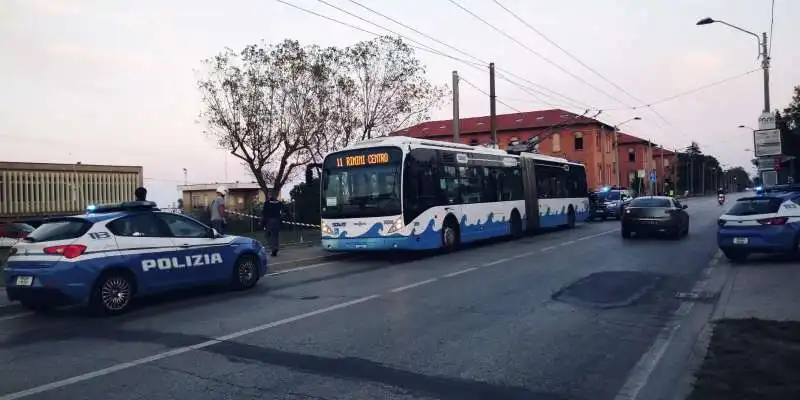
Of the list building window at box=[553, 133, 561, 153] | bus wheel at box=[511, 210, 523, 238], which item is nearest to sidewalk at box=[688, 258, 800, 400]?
bus wheel at box=[511, 210, 523, 238]

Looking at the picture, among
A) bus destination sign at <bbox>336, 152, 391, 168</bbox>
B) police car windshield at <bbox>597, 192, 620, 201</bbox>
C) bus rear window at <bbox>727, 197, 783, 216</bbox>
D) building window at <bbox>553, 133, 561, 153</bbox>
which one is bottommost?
bus rear window at <bbox>727, 197, 783, 216</bbox>

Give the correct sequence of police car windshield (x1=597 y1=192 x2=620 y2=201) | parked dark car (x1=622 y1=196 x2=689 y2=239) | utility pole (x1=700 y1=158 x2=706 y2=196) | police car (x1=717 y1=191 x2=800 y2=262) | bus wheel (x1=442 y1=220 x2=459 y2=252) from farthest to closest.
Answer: utility pole (x1=700 y1=158 x2=706 y2=196) < police car windshield (x1=597 y1=192 x2=620 y2=201) < parked dark car (x1=622 y1=196 x2=689 y2=239) < bus wheel (x1=442 y1=220 x2=459 y2=252) < police car (x1=717 y1=191 x2=800 y2=262)

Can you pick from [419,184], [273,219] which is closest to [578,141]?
[419,184]

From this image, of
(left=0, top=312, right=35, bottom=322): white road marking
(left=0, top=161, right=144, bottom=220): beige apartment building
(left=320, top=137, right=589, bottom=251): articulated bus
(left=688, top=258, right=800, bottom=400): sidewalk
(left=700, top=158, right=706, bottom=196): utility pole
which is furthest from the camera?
(left=700, top=158, right=706, bottom=196): utility pole

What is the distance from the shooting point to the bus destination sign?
17.6 metres

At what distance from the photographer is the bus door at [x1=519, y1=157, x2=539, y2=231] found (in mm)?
25078

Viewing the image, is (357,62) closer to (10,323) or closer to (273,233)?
(273,233)

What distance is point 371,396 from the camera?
565cm

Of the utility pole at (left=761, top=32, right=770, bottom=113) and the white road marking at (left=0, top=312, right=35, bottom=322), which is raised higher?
the utility pole at (left=761, top=32, right=770, bottom=113)

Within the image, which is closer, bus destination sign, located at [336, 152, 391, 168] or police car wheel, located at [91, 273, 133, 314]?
police car wheel, located at [91, 273, 133, 314]

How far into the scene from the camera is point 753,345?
6871 millimetres

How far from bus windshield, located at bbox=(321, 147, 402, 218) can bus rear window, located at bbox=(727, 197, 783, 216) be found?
8170 millimetres

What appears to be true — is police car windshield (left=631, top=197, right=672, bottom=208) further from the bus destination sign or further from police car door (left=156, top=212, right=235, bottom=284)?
police car door (left=156, top=212, right=235, bottom=284)

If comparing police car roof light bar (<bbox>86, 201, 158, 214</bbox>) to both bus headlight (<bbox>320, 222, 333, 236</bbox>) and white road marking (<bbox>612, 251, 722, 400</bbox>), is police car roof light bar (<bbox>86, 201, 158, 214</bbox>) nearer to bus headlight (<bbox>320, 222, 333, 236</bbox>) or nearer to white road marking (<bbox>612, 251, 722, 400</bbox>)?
bus headlight (<bbox>320, 222, 333, 236</bbox>)
